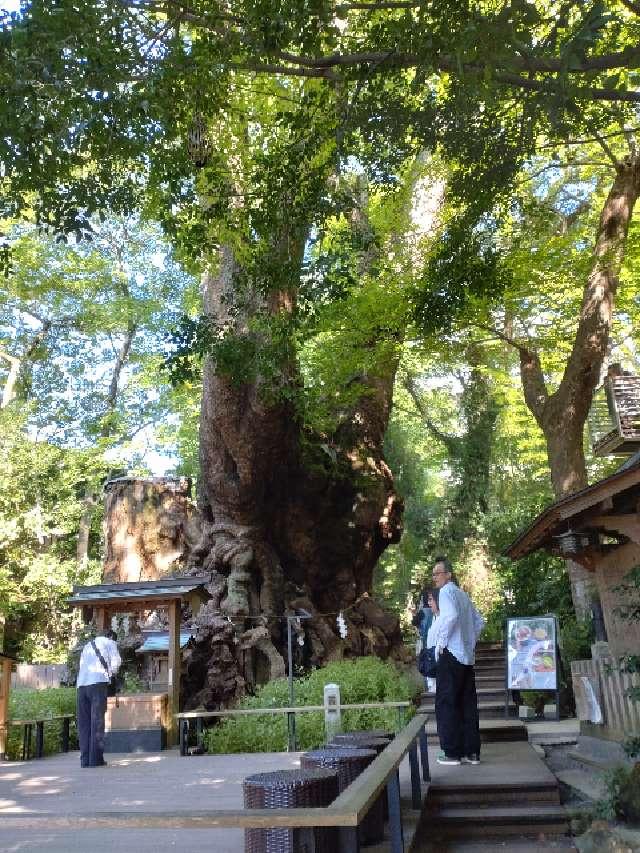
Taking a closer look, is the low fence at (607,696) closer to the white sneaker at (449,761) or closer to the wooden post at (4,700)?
the white sneaker at (449,761)

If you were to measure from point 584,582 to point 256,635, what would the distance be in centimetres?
649

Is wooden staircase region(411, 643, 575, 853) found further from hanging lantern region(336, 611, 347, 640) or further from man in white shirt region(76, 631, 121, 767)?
hanging lantern region(336, 611, 347, 640)

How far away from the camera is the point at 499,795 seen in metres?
6.09

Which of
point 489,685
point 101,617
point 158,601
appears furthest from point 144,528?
point 489,685

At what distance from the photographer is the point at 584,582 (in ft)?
47.1

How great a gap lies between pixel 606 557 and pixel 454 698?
4.01m

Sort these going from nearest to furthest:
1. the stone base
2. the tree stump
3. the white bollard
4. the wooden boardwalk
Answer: the wooden boardwalk
the white bollard
the stone base
the tree stump

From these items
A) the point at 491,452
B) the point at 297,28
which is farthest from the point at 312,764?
the point at 491,452

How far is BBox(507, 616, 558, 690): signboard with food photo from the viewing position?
12109 millimetres

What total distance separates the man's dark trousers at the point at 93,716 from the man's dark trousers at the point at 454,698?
4283 mm

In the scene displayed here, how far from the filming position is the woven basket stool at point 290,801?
12.1 ft

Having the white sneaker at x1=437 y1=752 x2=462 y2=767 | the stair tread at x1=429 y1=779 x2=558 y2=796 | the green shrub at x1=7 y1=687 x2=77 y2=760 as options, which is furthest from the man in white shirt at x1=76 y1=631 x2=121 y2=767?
the stair tread at x1=429 y1=779 x2=558 y2=796

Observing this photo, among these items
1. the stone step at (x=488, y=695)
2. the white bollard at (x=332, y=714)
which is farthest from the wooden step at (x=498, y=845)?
the stone step at (x=488, y=695)

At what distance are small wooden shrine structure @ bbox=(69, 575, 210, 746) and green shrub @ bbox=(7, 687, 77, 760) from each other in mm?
1815
